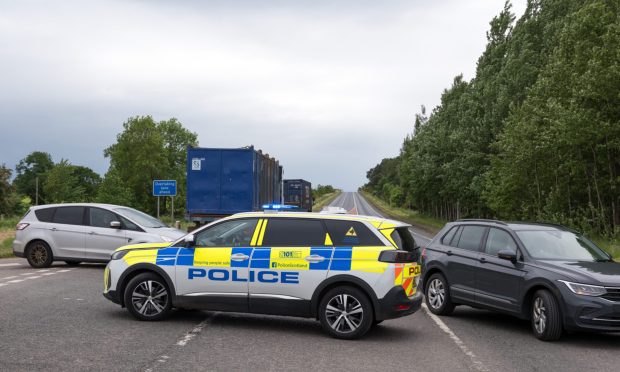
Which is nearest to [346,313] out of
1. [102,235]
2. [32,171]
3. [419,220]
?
[102,235]

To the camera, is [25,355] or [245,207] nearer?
[25,355]

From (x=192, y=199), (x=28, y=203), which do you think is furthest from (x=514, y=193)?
(x=28, y=203)

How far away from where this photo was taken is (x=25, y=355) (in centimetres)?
709

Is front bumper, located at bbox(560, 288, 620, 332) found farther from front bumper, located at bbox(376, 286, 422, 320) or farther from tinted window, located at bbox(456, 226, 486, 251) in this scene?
tinted window, located at bbox(456, 226, 486, 251)

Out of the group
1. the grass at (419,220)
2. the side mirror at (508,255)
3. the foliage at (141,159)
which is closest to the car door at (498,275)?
the side mirror at (508,255)

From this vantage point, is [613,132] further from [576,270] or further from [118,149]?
[118,149]

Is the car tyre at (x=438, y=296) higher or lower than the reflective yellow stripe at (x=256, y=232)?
lower

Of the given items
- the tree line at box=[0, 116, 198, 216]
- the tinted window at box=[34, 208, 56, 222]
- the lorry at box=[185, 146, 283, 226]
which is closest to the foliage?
the tree line at box=[0, 116, 198, 216]

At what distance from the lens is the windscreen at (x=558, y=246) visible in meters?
9.62

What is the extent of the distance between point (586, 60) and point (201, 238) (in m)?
22.6

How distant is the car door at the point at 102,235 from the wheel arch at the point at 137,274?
6.35 m

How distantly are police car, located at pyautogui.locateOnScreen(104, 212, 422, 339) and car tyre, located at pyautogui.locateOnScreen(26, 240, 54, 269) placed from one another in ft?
25.0

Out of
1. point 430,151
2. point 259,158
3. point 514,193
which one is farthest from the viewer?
point 430,151

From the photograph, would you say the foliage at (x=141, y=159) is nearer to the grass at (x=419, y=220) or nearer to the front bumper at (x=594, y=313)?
the grass at (x=419, y=220)
